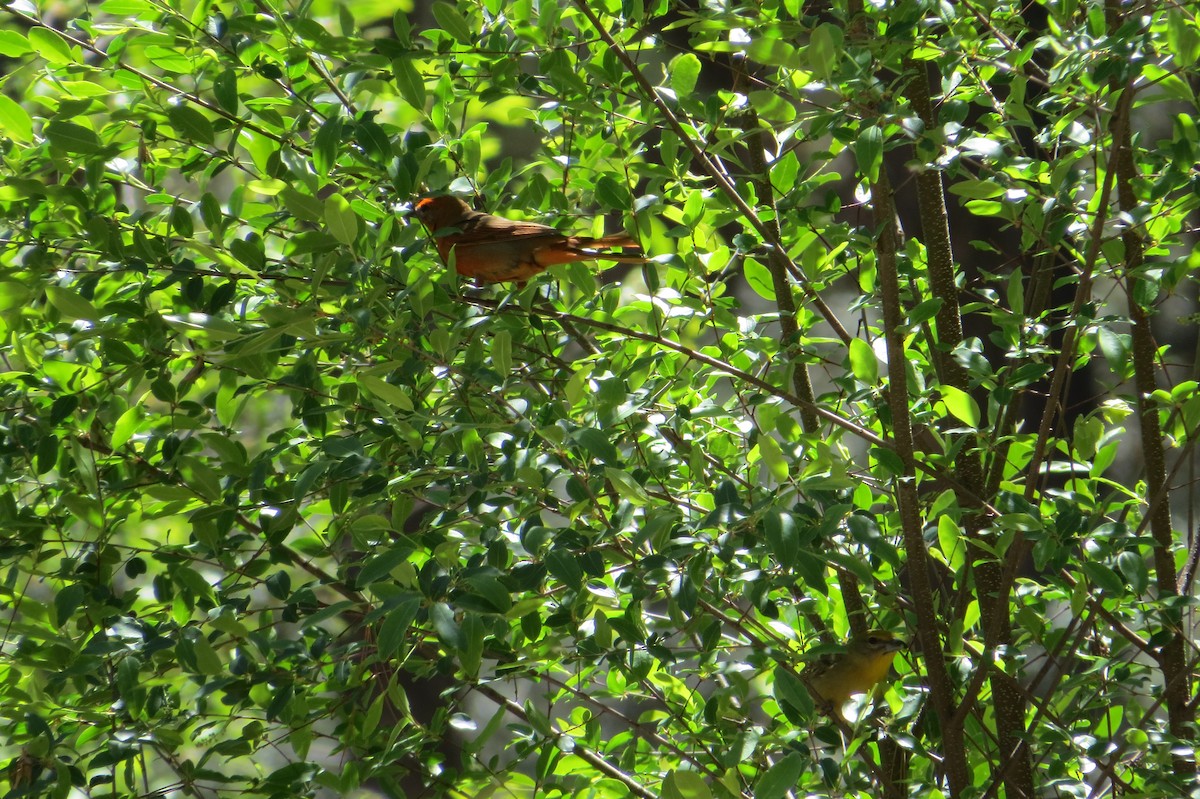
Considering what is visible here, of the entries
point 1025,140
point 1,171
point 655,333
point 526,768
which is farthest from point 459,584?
point 526,768

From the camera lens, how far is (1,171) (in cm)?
215

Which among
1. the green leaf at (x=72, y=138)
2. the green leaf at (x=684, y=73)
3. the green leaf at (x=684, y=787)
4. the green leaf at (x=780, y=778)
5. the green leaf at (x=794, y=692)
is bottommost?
the green leaf at (x=684, y=787)

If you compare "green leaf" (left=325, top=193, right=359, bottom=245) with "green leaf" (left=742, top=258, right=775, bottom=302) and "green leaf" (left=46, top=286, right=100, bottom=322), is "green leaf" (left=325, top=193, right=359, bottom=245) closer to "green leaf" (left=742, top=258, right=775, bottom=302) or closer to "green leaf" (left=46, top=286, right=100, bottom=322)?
"green leaf" (left=46, top=286, right=100, bottom=322)

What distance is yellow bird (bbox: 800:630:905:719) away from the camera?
214cm

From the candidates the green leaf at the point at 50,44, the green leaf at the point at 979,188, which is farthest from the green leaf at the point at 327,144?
the green leaf at the point at 979,188

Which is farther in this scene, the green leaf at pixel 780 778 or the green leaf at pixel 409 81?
the green leaf at pixel 409 81

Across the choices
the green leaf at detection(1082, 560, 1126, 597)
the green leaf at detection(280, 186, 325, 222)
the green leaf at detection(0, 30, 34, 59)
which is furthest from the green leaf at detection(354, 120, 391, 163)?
the green leaf at detection(1082, 560, 1126, 597)

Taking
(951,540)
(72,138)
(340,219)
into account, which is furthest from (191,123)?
(951,540)

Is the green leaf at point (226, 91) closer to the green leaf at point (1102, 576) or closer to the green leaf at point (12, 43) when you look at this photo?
the green leaf at point (12, 43)

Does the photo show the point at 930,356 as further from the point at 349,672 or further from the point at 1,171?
the point at 1,171

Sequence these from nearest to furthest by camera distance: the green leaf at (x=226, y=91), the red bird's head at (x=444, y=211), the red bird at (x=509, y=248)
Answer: the green leaf at (x=226, y=91)
the red bird at (x=509, y=248)
the red bird's head at (x=444, y=211)

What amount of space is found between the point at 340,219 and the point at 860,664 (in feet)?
4.27

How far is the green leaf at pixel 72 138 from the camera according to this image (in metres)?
1.70

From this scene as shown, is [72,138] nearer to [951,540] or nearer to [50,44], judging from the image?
[50,44]
